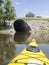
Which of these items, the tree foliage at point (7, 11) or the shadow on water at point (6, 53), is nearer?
the shadow on water at point (6, 53)

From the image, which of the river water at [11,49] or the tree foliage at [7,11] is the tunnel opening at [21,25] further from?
the river water at [11,49]

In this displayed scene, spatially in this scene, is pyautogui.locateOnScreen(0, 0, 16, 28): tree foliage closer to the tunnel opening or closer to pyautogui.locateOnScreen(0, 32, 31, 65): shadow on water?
the tunnel opening

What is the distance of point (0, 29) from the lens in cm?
5222

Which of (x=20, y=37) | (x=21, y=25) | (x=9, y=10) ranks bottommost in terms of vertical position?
(x=21, y=25)

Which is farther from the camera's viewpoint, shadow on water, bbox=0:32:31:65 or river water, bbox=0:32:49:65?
river water, bbox=0:32:49:65

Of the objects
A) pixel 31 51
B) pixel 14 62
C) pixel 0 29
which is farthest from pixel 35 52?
pixel 0 29

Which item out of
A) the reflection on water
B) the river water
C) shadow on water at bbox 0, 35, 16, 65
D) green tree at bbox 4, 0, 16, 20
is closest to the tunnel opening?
green tree at bbox 4, 0, 16, 20

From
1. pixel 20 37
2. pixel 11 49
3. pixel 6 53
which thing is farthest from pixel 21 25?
pixel 6 53

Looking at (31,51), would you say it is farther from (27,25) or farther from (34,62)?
(27,25)

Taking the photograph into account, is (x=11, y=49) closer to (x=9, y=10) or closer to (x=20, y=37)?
(x=20, y=37)

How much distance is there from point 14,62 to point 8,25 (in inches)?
1760

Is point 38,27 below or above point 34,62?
below

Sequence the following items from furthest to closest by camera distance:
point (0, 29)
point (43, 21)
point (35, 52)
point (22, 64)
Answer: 1. point (43, 21)
2. point (0, 29)
3. point (35, 52)
4. point (22, 64)

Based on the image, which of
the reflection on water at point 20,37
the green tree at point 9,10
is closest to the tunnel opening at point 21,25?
the green tree at point 9,10
